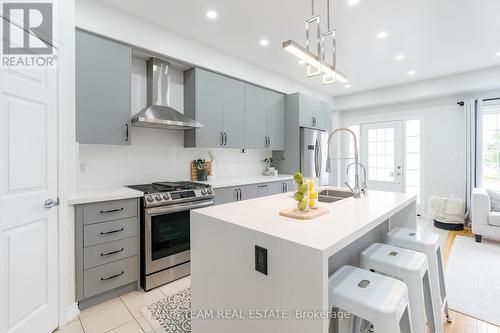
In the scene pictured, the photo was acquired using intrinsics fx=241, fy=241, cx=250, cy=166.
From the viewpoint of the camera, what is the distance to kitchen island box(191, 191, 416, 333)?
1.02m

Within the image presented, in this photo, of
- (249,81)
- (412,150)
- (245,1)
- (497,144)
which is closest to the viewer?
(245,1)

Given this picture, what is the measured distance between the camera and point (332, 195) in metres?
2.59

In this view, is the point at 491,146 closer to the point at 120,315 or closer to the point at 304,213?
the point at 304,213

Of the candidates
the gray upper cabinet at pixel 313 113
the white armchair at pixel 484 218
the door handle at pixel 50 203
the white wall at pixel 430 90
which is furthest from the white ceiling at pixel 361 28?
the white armchair at pixel 484 218

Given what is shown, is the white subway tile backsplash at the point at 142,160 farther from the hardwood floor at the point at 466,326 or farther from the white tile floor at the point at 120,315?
the hardwood floor at the point at 466,326

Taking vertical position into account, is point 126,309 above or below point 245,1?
below

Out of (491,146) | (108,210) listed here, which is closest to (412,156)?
(491,146)

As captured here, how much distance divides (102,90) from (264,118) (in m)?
2.50

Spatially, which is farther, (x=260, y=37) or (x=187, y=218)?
(x=260, y=37)

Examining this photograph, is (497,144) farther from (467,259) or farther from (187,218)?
(187,218)

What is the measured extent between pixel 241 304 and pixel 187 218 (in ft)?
5.37

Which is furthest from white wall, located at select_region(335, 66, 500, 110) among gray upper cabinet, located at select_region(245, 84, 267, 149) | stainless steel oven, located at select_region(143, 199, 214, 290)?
stainless steel oven, located at select_region(143, 199, 214, 290)

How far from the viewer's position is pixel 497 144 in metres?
4.43

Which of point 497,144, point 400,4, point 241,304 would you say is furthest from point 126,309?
point 497,144
